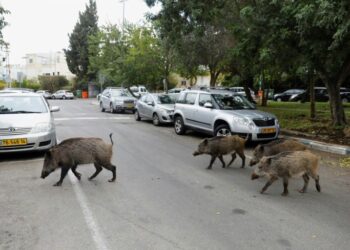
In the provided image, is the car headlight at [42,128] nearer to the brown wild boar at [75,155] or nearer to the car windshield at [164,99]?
the brown wild boar at [75,155]

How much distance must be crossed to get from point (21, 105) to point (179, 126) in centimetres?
588

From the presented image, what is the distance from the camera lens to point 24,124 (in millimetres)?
9141

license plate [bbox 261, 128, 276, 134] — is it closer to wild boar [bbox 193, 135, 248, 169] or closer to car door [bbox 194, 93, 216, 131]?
car door [bbox 194, 93, 216, 131]

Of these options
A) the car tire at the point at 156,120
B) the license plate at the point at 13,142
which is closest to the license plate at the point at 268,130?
the license plate at the point at 13,142

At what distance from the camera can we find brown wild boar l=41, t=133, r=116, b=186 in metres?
7.02

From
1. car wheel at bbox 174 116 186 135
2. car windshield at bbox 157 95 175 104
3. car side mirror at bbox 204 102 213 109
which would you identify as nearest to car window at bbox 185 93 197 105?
car wheel at bbox 174 116 186 135

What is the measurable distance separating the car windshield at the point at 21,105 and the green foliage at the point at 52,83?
61.6 m

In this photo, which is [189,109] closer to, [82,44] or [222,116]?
[222,116]

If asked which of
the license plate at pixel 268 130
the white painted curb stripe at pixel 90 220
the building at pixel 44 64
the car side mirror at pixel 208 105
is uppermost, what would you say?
the building at pixel 44 64

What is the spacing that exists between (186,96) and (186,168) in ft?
19.9

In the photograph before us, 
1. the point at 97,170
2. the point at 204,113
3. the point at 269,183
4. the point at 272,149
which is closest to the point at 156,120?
the point at 204,113

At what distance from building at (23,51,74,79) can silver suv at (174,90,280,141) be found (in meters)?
79.4

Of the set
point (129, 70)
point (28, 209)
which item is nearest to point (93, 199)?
point (28, 209)

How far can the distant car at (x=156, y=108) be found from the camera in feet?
55.1
